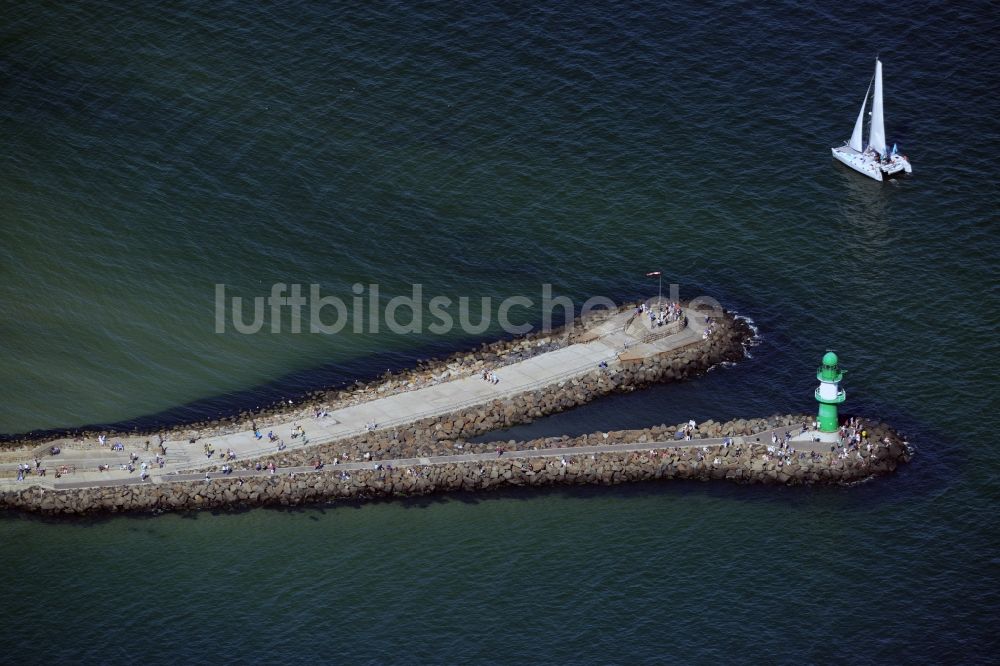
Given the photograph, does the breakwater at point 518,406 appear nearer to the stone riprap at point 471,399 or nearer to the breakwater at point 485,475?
the stone riprap at point 471,399

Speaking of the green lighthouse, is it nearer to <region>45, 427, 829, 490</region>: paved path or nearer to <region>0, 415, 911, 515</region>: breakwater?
<region>45, 427, 829, 490</region>: paved path

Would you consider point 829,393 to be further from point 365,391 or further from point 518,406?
point 365,391

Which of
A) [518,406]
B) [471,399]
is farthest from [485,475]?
[471,399]

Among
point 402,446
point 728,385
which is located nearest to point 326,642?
point 402,446

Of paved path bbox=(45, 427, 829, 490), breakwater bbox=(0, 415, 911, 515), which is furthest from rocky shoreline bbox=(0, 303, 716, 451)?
breakwater bbox=(0, 415, 911, 515)

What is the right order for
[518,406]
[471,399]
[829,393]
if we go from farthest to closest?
[471,399] → [518,406] → [829,393]
